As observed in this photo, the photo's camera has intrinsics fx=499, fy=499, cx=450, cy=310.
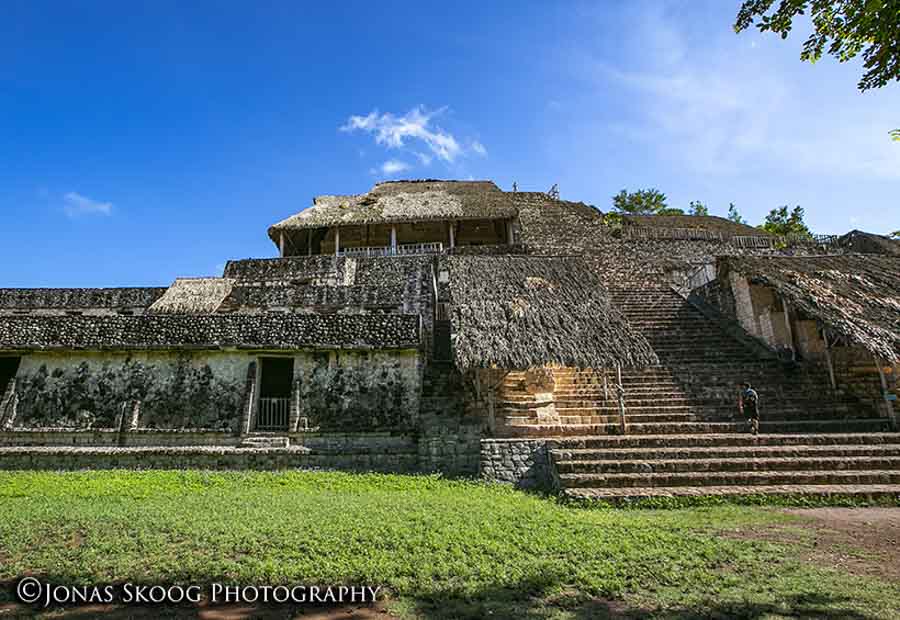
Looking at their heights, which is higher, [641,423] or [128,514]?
[641,423]

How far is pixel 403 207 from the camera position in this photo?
70.4 ft

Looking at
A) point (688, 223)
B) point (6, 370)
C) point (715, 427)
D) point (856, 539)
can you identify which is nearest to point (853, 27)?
point (856, 539)

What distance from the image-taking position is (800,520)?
18.4 ft

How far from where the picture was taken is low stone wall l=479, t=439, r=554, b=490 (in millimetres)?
7789

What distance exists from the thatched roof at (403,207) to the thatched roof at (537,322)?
8.24m

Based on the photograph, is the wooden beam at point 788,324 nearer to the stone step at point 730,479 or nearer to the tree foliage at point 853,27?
the stone step at point 730,479

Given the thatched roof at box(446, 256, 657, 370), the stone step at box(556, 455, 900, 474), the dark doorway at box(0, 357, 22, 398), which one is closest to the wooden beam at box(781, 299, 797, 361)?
the thatched roof at box(446, 256, 657, 370)

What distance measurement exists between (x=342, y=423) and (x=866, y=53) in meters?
8.72

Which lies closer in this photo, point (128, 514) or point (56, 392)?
point (128, 514)

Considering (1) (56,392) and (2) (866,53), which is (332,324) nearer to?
(1) (56,392)

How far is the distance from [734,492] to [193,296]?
1443 cm

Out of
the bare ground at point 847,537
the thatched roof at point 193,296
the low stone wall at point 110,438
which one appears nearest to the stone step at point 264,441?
the low stone wall at point 110,438

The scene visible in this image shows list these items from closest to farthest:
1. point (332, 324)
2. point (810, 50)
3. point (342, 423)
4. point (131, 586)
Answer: point (131, 586)
point (810, 50)
point (342, 423)
point (332, 324)

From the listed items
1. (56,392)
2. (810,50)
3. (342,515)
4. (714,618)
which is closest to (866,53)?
(810,50)
